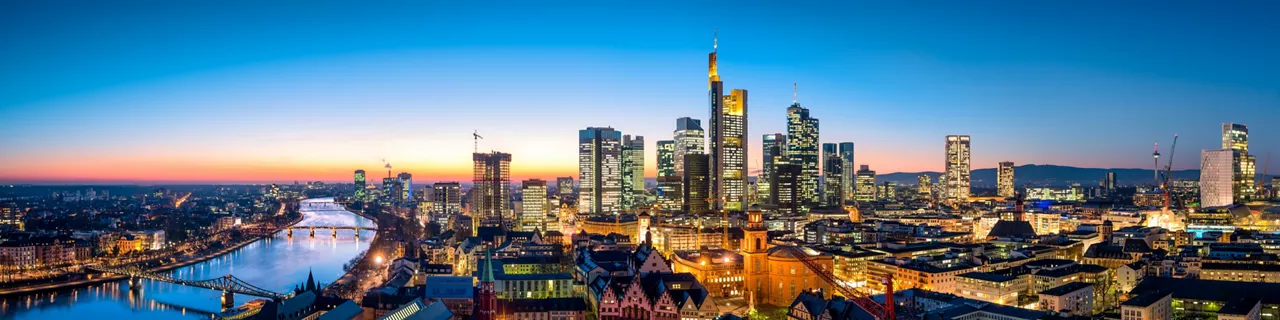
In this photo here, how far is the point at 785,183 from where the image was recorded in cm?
12519

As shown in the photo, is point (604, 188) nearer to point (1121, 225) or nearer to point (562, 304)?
point (1121, 225)

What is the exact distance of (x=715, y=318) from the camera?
29.1m

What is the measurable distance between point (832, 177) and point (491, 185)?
240ft

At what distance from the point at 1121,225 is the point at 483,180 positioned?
252 ft

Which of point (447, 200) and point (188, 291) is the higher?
point (447, 200)

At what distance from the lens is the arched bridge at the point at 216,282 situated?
43.3 metres

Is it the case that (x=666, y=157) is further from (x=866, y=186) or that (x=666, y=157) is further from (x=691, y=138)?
(x=866, y=186)

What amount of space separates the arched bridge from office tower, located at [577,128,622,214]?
254ft

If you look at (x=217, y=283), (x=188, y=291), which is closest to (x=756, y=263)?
(x=217, y=283)

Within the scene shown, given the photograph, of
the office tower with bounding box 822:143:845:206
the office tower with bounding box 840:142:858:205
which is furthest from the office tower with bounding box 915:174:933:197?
the office tower with bounding box 822:143:845:206

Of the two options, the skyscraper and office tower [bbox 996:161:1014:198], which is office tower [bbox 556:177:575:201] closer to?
the skyscraper

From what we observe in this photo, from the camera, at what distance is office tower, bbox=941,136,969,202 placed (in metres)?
151

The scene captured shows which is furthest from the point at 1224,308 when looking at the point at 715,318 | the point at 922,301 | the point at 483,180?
the point at 483,180

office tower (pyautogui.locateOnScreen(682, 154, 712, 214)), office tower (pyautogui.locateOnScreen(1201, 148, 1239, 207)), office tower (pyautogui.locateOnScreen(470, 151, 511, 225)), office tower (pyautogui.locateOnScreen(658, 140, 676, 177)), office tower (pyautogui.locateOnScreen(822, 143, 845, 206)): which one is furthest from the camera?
office tower (pyautogui.locateOnScreen(822, 143, 845, 206))
